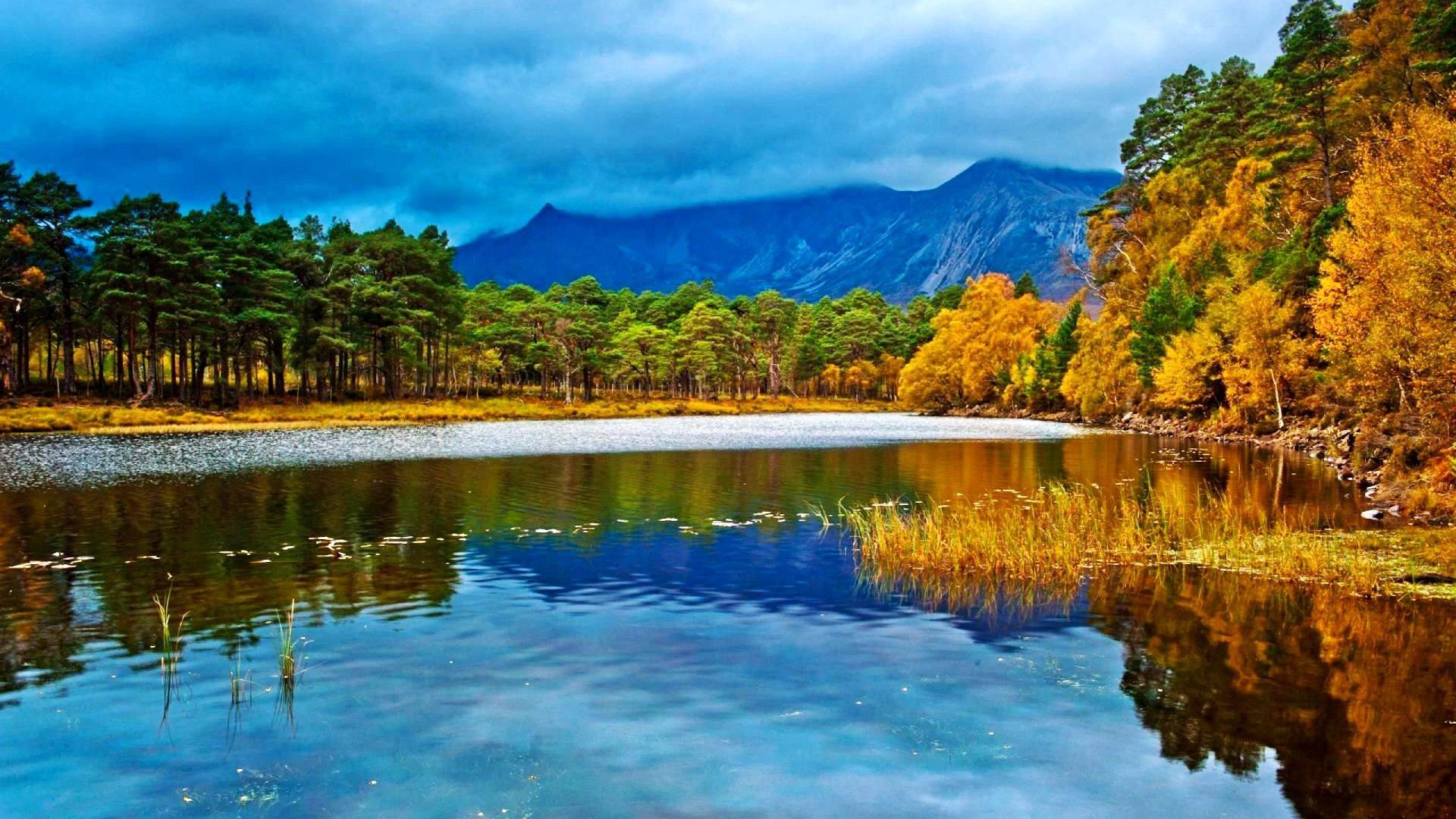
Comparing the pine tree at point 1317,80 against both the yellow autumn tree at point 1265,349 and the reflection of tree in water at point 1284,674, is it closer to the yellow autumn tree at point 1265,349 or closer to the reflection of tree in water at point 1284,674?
the yellow autumn tree at point 1265,349

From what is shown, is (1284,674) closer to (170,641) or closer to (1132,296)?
(170,641)

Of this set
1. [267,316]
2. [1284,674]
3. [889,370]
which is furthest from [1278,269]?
[889,370]

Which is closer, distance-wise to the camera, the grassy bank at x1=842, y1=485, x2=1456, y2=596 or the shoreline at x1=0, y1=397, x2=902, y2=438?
the grassy bank at x1=842, y1=485, x2=1456, y2=596

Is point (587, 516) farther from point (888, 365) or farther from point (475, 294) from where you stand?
point (888, 365)

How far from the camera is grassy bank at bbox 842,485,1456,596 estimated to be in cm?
1797

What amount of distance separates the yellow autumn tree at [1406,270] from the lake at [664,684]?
6.79m

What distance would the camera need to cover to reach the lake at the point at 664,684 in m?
8.88

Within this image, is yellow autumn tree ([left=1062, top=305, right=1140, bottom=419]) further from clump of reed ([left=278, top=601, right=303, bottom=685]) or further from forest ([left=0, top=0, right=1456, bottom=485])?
clump of reed ([left=278, top=601, right=303, bottom=685])

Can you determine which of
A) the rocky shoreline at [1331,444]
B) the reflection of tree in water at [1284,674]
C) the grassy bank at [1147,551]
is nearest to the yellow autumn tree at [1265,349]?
the rocky shoreline at [1331,444]

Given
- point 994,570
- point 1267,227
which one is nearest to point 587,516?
point 994,570

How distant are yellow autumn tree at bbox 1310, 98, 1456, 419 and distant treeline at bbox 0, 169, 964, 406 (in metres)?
62.0

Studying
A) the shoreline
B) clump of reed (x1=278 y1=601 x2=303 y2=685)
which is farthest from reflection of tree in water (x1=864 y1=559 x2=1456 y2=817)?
the shoreline

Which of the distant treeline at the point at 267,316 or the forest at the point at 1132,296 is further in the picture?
the distant treeline at the point at 267,316

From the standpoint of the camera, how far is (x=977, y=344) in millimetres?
120375
